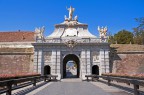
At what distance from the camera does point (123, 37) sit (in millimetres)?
83250

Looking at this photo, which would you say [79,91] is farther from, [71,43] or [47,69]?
[47,69]

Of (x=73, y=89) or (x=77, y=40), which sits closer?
(x=73, y=89)

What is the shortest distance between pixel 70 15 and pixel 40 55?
10724 mm

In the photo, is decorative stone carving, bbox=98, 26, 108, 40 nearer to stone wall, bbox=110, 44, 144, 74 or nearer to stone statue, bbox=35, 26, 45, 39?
stone wall, bbox=110, 44, 144, 74

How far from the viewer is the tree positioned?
82.2 metres

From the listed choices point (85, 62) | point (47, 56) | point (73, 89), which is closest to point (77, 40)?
point (85, 62)

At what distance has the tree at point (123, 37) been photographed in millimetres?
82150

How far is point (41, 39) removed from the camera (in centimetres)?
4847

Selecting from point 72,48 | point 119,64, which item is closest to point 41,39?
point 72,48

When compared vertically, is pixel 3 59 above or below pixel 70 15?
below

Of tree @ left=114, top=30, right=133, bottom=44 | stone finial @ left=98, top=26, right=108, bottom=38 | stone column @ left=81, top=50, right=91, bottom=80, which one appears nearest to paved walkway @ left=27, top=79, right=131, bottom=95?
stone column @ left=81, top=50, right=91, bottom=80

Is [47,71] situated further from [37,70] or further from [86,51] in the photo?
[86,51]

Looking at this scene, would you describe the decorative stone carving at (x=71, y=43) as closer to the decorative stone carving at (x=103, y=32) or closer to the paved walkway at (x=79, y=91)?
the decorative stone carving at (x=103, y=32)

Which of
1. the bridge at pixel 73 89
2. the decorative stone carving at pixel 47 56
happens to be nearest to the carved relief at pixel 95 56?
the decorative stone carving at pixel 47 56
